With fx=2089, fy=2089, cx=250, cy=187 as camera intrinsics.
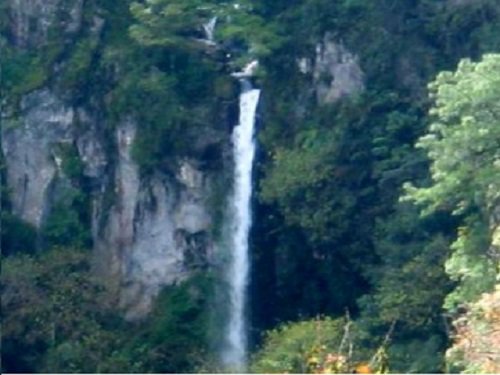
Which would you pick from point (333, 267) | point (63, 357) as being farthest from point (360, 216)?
point (63, 357)

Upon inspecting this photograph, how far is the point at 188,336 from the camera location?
26.0 m

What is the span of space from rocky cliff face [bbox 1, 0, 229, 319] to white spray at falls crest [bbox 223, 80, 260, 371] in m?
0.26

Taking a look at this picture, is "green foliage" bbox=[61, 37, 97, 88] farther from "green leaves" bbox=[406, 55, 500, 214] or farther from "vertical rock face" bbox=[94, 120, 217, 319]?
"green leaves" bbox=[406, 55, 500, 214]

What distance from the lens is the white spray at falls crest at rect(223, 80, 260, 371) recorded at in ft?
86.2

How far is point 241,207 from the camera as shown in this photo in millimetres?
26344

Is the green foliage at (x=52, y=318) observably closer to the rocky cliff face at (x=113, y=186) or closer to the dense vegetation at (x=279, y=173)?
the dense vegetation at (x=279, y=173)

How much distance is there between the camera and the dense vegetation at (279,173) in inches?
949

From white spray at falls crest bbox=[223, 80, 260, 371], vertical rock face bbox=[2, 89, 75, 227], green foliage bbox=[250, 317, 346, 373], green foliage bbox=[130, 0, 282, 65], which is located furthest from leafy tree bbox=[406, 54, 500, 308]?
vertical rock face bbox=[2, 89, 75, 227]

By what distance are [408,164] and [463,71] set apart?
293 cm

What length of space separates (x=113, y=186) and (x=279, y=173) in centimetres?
252

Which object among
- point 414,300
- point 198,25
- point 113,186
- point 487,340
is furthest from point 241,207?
point 487,340

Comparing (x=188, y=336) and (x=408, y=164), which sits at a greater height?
(x=408, y=164)

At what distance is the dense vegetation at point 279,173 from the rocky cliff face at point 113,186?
0.16m

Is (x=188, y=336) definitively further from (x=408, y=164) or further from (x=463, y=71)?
(x=463, y=71)
